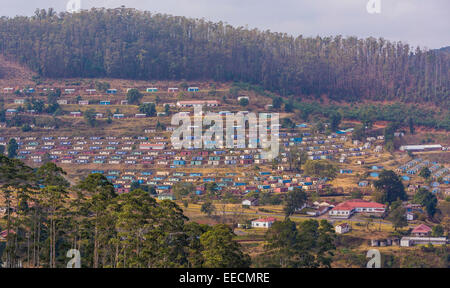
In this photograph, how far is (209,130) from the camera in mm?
36344

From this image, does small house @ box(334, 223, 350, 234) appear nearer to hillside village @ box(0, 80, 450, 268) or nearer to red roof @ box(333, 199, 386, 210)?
hillside village @ box(0, 80, 450, 268)

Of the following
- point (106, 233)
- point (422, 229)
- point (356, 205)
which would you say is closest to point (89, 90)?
point (356, 205)

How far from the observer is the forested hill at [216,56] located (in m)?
47.3

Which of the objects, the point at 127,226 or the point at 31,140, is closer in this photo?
the point at 127,226

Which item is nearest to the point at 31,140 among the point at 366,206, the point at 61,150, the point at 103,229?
the point at 61,150

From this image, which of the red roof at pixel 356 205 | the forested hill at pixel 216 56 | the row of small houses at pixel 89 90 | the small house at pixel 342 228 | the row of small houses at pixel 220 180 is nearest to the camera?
the small house at pixel 342 228

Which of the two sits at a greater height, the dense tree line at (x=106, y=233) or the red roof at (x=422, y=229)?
the dense tree line at (x=106, y=233)

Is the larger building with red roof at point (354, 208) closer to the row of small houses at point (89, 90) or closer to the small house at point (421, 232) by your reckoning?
the small house at point (421, 232)

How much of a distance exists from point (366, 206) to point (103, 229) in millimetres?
14614

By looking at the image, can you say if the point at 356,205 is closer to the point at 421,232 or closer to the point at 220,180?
the point at 421,232

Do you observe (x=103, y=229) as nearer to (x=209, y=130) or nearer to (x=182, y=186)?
(x=182, y=186)

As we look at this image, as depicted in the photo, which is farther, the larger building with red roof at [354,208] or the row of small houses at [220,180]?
the row of small houses at [220,180]

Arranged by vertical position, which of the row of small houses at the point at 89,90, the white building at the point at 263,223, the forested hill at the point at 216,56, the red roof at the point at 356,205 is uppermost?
the forested hill at the point at 216,56

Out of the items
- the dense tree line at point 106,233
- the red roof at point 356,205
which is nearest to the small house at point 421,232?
the red roof at point 356,205
